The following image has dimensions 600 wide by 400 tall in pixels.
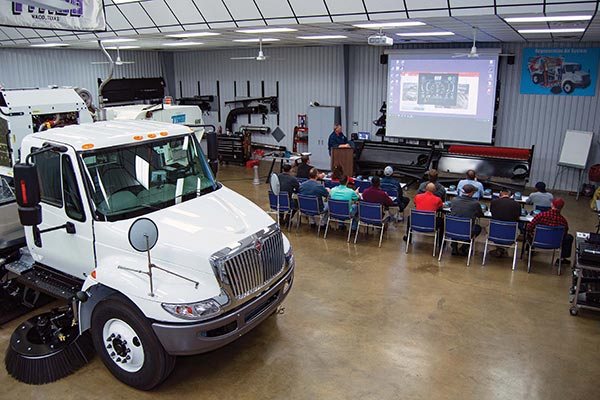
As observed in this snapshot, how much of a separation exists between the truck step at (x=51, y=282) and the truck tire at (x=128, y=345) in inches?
24.1

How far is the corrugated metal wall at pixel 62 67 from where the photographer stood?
15.7 m

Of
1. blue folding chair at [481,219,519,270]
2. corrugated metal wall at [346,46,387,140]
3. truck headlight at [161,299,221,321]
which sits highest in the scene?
corrugated metal wall at [346,46,387,140]

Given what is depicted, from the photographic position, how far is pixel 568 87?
12594 mm

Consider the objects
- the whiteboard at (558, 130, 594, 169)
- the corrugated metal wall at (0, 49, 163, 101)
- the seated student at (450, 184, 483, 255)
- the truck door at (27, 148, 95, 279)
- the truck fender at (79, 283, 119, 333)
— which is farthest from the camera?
the corrugated metal wall at (0, 49, 163, 101)

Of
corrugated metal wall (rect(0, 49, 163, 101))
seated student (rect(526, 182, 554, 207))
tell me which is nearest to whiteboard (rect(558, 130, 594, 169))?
seated student (rect(526, 182, 554, 207))

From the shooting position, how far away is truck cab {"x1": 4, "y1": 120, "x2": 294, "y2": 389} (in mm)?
4805

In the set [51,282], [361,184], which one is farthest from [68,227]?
[361,184]

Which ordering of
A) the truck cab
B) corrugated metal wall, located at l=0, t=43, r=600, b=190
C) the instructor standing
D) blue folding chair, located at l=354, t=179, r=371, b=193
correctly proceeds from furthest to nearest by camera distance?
1. the instructor standing
2. corrugated metal wall, located at l=0, t=43, r=600, b=190
3. blue folding chair, located at l=354, t=179, r=371, b=193
4. the truck cab

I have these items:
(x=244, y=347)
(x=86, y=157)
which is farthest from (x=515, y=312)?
(x=86, y=157)

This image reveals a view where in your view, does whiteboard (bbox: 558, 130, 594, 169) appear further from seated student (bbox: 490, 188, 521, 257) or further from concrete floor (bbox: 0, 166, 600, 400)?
concrete floor (bbox: 0, 166, 600, 400)

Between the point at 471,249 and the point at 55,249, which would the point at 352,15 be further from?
the point at 55,249

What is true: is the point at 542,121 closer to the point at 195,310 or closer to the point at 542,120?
the point at 542,120

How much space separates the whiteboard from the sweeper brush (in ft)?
38.3

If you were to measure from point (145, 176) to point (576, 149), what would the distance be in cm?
1098
